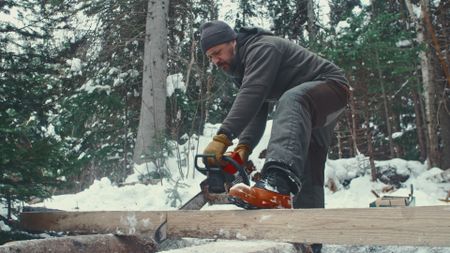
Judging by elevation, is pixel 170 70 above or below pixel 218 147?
above

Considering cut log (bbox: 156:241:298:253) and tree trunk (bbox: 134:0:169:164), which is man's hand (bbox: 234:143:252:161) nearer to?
cut log (bbox: 156:241:298:253)

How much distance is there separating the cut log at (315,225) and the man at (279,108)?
0.55 feet

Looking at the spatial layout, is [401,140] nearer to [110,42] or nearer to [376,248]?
[110,42]

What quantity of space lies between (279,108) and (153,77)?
7320mm

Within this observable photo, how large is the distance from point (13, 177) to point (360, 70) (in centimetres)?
724

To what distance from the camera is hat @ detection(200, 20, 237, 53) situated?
2941mm

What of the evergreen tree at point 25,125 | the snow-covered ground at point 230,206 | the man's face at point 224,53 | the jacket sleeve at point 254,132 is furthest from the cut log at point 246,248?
the evergreen tree at point 25,125

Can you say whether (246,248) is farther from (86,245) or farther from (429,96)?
(429,96)

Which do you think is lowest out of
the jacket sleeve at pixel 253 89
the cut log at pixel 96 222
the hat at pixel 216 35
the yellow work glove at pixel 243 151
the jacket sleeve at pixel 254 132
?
the cut log at pixel 96 222

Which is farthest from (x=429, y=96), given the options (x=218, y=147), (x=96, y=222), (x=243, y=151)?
(x=96, y=222)

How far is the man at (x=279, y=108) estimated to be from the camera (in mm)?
2438

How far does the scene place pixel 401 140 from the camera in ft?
45.0

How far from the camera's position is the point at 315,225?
2125 mm

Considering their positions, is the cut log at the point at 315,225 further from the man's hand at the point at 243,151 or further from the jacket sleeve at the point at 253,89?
the man's hand at the point at 243,151
